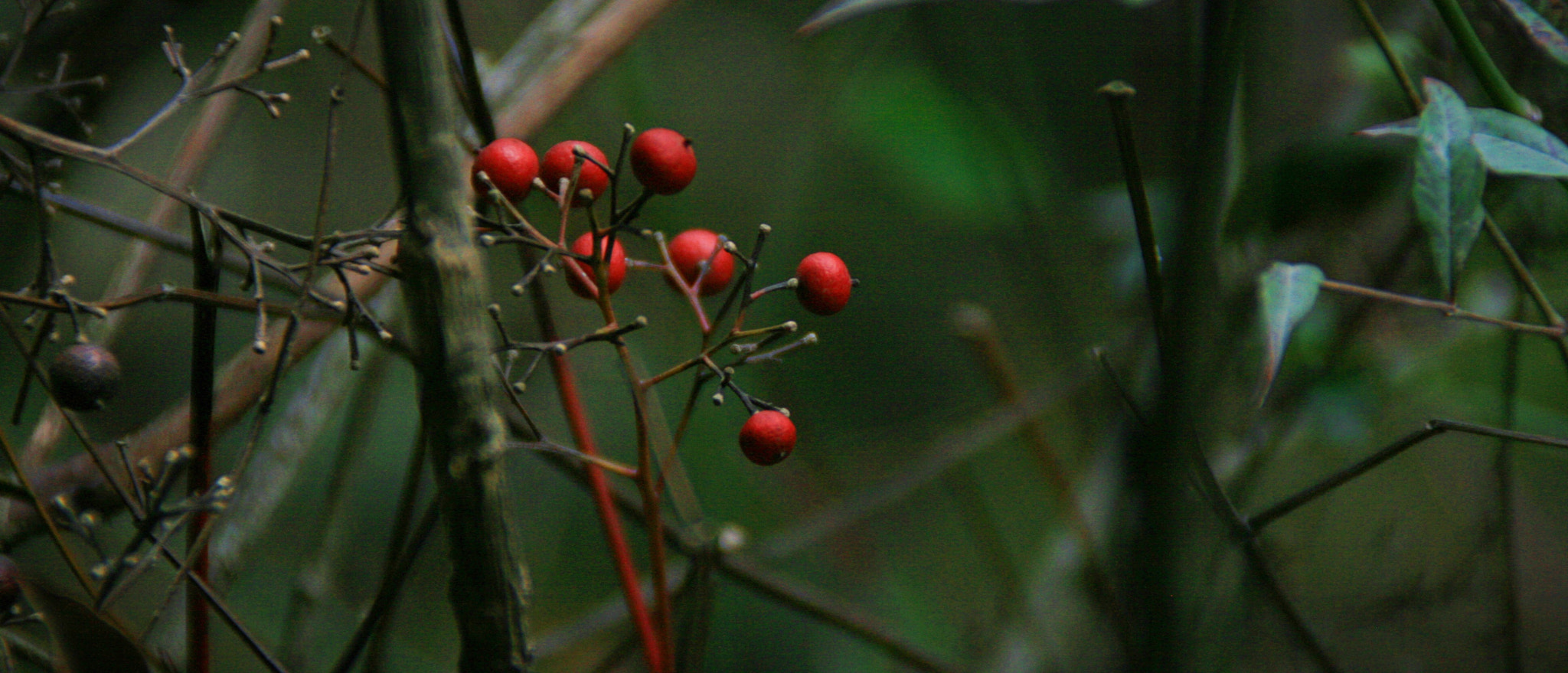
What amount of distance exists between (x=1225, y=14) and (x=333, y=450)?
2.22 ft

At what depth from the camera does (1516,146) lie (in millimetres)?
207

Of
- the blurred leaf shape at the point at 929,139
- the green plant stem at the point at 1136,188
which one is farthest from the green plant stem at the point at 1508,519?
the blurred leaf shape at the point at 929,139

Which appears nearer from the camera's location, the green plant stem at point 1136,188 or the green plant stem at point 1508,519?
the green plant stem at point 1136,188

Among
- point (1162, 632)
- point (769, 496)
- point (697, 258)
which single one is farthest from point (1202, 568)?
point (769, 496)

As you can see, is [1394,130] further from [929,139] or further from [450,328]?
[929,139]

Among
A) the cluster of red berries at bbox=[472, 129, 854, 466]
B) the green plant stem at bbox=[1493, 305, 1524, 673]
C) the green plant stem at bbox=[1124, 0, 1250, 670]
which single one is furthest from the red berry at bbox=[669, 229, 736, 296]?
the green plant stem at bbox=[1493, 305, 1524, 673]

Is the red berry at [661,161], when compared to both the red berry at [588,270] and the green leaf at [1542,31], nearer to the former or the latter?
the red berry at [588,270]

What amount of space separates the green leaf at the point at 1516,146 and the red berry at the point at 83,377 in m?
0.28

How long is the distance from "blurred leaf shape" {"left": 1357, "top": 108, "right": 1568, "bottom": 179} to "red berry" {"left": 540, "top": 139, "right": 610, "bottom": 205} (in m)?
0.17

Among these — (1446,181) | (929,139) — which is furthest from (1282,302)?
(929,139)

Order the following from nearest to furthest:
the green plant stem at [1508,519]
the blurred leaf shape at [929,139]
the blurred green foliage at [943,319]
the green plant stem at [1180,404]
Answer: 1. the green plant stem at [1180,404]
2. the green plant stem at [1508,519]
3. the blurred green foliage at [943,319]
4. the blurred leaf shape at [929,139]

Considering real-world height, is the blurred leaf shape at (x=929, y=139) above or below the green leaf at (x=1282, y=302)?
below

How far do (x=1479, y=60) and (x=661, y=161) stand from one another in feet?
0.65

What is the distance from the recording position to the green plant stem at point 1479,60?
0.21 metres
